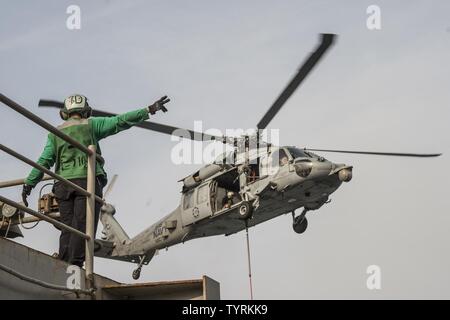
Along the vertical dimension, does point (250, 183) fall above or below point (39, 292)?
above

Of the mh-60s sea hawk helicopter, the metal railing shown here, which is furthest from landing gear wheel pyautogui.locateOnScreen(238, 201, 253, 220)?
the metal railing

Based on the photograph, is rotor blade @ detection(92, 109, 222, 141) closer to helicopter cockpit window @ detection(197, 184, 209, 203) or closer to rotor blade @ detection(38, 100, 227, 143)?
rotor blade @ detection(38, 100, 227, 143)

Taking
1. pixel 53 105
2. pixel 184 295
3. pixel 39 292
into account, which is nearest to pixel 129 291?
pixel 184 295

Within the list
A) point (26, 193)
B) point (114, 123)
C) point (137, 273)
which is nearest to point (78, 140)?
point (114, 123)

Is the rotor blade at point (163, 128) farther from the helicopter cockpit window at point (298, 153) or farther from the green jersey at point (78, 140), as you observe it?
the green jersey at point (78, 140)

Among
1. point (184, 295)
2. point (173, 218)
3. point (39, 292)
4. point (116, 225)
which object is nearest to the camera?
point (39, 292)

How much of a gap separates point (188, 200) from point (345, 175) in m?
4.59

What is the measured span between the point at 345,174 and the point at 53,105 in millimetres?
7327

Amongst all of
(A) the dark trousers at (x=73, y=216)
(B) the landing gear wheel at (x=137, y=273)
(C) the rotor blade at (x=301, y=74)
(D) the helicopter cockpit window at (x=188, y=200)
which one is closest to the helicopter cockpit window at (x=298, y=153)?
(C) the rotor blade at (x=301, y=74)

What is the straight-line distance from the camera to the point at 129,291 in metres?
6.59

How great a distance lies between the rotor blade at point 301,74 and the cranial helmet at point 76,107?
8.86 meters

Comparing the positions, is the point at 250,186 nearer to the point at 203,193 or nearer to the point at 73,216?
the point at 203,193

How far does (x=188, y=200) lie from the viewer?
2216 cm
